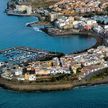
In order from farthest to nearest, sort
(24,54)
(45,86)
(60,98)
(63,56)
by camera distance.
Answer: (24,54), (63,56), (45,86), (60,98)

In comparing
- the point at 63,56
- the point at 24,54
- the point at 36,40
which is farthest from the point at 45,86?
the point at 36,40

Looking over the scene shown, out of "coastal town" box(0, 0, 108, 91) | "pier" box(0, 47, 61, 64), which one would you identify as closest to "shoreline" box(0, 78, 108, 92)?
"coastal town" box(0, 0, 108, 91)

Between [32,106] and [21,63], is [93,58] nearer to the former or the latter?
[21,63]

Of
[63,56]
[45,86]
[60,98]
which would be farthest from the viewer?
[63,56]

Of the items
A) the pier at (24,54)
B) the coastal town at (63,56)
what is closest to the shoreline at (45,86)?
the coastal town at (63,56)

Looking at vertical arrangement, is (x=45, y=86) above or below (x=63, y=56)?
below

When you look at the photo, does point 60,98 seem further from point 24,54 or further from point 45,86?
point 24,54

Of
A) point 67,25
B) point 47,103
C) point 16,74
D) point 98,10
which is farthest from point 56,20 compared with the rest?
point 47,103
